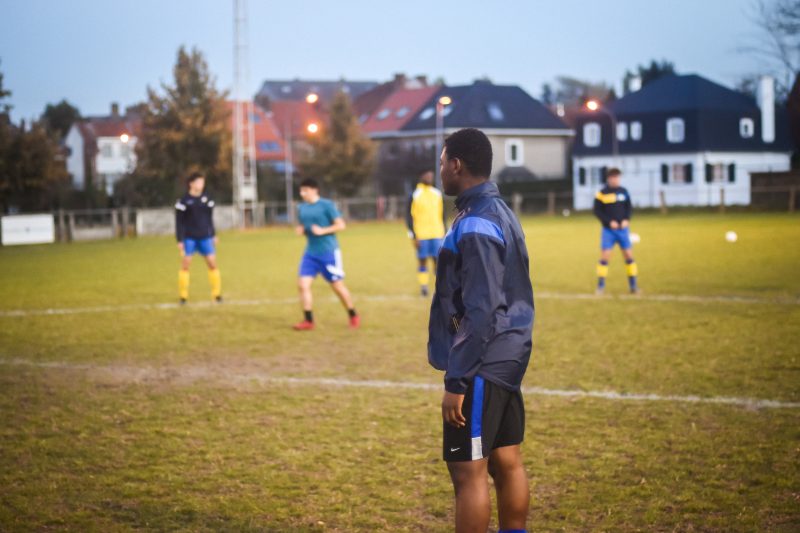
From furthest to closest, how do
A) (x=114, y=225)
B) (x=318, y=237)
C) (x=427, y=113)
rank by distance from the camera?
(x=427, y=113) < (x=114, y=225) < (x=318, y=237)

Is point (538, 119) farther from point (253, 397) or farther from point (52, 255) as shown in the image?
point (253, 397)

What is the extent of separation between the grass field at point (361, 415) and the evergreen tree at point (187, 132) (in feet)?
133

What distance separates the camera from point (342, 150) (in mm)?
62969

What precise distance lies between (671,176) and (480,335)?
63.6 m

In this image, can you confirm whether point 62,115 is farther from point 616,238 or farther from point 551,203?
point 616,238

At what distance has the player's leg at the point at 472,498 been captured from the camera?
419cm

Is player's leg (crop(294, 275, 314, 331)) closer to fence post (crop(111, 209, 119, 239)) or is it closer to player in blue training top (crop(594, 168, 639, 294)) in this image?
player in blue training top (crop(594, 168, 639, 294))

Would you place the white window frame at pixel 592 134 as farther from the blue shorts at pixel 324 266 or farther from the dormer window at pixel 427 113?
the blue shorts at pixel 324 266

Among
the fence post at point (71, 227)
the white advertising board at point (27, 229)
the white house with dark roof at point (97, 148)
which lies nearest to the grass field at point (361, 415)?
the white advertising board at point (27, 229)

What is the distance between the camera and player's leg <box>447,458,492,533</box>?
4188 millimetres

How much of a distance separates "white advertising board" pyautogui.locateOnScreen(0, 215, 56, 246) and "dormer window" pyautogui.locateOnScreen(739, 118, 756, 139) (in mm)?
45568

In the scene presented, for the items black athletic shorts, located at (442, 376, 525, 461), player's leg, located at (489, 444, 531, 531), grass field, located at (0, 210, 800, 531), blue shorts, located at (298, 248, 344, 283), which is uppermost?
blue shorts, located at (298, 248, 344, 283)

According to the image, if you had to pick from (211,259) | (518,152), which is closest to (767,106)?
(518,152)

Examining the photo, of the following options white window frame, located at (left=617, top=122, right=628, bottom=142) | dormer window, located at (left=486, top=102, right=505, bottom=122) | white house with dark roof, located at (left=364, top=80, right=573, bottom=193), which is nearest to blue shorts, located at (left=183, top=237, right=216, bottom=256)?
white house with dark roof, located at (left=364, top=80, right=573, bottom=193)
